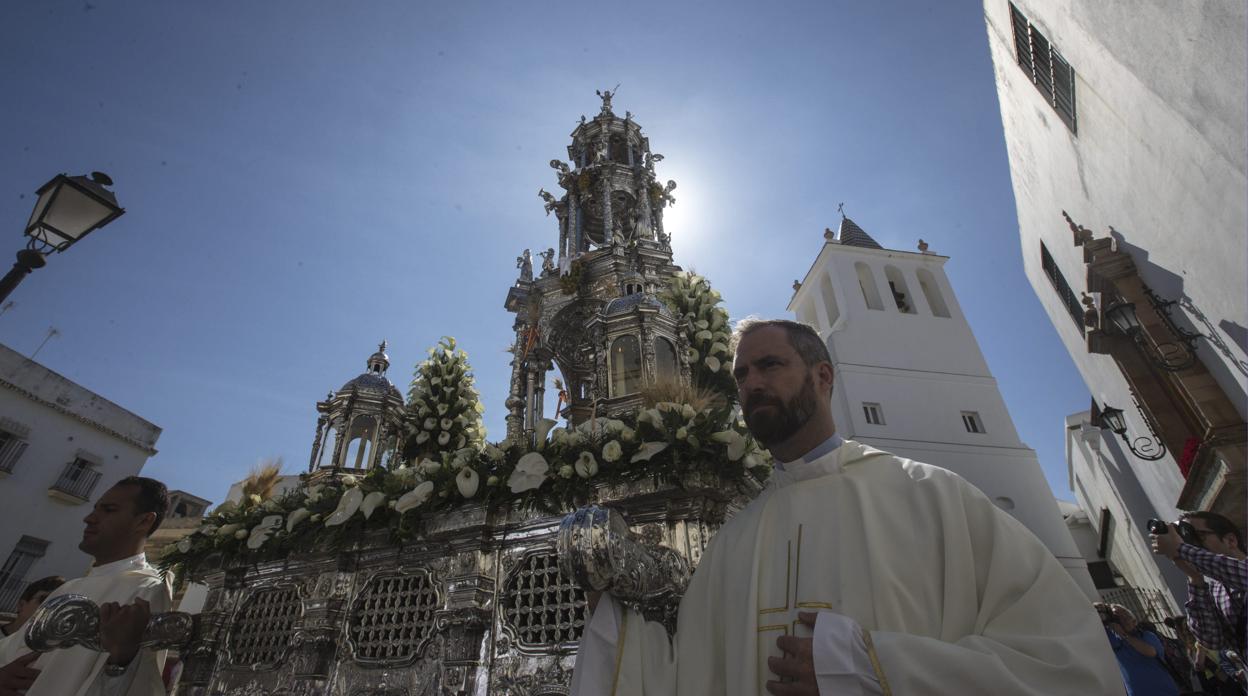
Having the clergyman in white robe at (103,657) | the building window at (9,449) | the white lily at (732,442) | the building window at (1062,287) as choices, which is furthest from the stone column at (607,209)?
the building window at (9,449)

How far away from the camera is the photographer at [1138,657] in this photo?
15.6 ft

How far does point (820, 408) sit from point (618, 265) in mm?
6779

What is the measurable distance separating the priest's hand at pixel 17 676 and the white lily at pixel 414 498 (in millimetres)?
2129

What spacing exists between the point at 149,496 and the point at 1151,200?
11813 mm

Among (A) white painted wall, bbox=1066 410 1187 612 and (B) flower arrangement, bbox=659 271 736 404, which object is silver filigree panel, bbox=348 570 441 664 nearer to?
(B) flower arrangement, bbox=659 271 736 404

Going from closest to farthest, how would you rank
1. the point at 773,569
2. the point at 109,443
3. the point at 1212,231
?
1. the point at 773,569
2. the point at 1212,231
3. the point at 109,443

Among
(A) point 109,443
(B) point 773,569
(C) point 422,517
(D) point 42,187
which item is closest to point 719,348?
(C) point 422,517

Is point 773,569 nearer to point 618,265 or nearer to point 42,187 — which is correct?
point 42,187

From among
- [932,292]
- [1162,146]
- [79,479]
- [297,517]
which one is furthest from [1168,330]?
[79,479]

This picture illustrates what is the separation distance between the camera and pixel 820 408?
238cm

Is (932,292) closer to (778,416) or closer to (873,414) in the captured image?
(873,414)

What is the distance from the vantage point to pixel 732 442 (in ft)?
12.8

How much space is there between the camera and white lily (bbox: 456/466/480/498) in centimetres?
448

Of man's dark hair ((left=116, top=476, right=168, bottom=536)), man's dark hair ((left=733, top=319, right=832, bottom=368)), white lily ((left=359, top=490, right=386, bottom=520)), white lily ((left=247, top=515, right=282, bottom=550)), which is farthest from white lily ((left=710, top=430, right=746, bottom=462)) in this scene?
white lily ((left=247, top=515, right=282, bottom=550))
